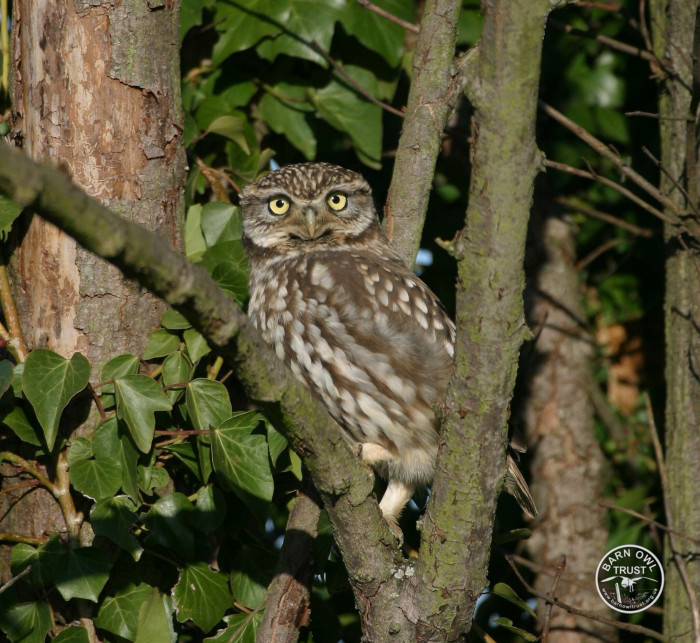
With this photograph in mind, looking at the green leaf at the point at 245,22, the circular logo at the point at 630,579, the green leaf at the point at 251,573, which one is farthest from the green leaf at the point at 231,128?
the circular logo at the point at 630,579

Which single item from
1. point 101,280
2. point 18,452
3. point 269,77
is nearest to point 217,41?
point 269,77

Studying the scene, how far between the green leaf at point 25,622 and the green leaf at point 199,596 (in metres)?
0.42

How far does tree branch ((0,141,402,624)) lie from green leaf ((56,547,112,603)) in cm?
77

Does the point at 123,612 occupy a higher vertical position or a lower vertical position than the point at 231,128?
lower

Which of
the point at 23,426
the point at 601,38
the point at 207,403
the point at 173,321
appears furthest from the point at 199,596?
the point at 601,38

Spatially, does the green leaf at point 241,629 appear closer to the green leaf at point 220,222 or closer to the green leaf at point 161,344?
the green leaf at point 161,344

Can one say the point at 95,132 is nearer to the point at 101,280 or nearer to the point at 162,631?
the point at 101,280

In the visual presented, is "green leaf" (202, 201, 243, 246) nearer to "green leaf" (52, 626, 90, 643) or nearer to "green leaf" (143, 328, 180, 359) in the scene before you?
"green leaf" (143, 328, 180, 359)

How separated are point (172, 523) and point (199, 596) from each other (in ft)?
0.98

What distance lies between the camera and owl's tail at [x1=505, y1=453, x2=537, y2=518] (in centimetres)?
302

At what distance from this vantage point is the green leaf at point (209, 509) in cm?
268

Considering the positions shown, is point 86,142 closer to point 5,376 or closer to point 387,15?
point 5,376

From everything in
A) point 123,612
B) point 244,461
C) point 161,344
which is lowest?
point 123,612

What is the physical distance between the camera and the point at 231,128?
3.18 meters
